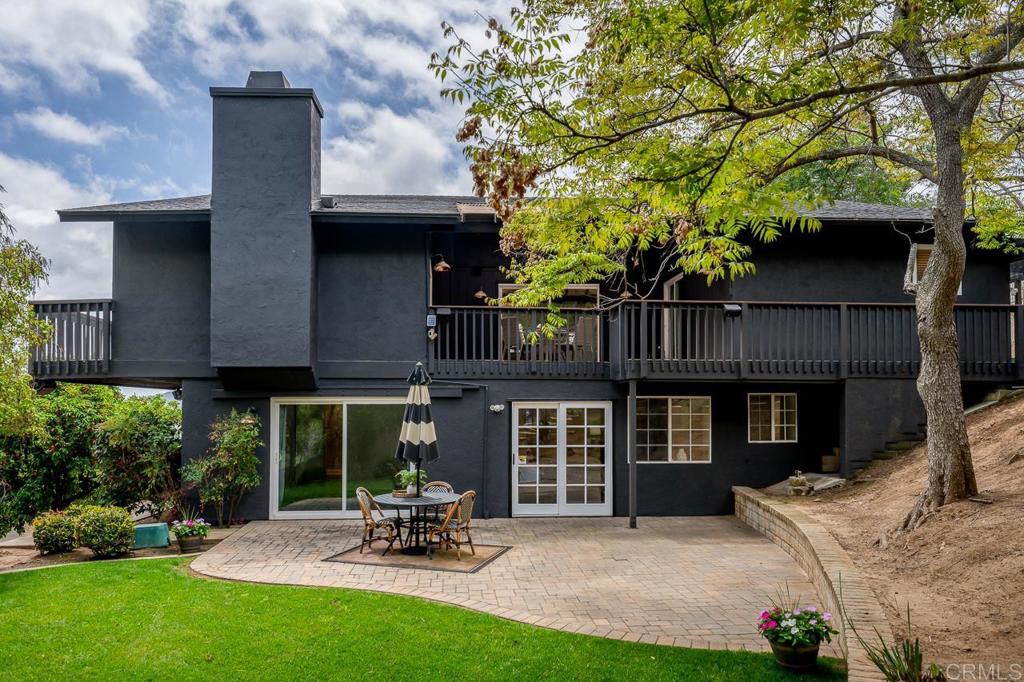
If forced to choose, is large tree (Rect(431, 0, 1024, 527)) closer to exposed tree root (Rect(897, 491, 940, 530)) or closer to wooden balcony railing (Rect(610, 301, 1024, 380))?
exposed tree root (Rect(897, 491, 940, 530))

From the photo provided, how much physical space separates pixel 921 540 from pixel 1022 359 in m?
6.43

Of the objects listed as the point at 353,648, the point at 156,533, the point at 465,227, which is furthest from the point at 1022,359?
the point at 156,533

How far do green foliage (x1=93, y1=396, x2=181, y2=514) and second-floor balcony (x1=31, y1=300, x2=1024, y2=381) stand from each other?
3.63ft

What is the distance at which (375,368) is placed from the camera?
40.3 feet

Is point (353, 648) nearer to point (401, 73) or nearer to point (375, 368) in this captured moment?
point (375, 368)

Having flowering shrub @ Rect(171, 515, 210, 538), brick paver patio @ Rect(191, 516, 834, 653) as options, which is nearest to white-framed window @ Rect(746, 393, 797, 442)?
brick paver patio @ Rect(191, 516, 834, 653)

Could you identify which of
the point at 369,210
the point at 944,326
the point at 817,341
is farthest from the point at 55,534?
the point at 817,341

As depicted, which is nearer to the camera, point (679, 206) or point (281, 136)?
point (679, 206)

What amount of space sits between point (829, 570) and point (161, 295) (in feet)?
36.1

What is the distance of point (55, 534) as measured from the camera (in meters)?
9.20

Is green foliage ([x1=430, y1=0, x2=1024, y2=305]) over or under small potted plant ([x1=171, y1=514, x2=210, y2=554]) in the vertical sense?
over

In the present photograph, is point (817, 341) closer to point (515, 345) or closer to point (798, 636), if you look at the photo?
point (515, 345)

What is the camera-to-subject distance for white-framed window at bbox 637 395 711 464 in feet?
41.7

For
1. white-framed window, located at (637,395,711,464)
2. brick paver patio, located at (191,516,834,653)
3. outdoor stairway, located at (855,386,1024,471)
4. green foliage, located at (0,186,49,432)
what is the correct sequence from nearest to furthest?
brick paver patio, located at (191,516,834,653) < green foliage, located at (0,186,49,432) < outdoor stairway, located at (855,386,1024,471) < white-framed window, located at (637,395,711,464)
